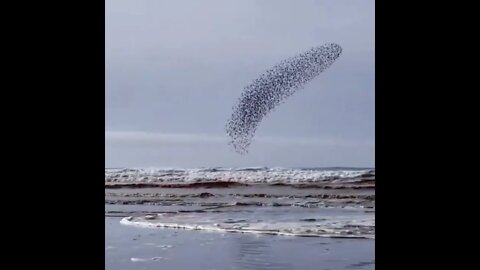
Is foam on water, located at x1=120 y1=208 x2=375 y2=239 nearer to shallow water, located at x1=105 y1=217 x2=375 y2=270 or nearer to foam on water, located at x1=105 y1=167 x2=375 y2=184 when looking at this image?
shallow water, located at x1=105 y1=217 x2=375 y2=270

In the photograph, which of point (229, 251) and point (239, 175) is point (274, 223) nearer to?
point (229, 251)

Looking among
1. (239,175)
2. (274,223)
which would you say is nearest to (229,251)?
(274,223)

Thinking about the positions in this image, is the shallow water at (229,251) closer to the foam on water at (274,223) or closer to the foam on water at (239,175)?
the foam on water at (274,223)

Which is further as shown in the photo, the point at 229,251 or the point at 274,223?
the point at 274,223

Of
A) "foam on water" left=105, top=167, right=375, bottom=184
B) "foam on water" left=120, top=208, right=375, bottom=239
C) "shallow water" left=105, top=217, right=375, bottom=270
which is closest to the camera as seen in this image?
"shallow water" left=105, top=217, right=375, bottom=270

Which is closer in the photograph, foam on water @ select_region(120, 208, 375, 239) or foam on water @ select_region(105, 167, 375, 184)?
foam on water @ select_region(120, 208, 375, 239)

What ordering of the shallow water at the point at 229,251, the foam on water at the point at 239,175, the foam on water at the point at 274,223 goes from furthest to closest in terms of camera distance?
the foam on water at the point at 239,175 < the foam on water at the point at 274,223 < the shallow water at the point at 229,251

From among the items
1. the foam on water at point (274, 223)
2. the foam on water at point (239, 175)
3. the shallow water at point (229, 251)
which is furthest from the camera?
the foam on water at point (239, 175)

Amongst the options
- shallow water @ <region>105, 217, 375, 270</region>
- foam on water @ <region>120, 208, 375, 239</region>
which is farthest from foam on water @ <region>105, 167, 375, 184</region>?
shallow water @ <region>105, 217, 375, 270</region>

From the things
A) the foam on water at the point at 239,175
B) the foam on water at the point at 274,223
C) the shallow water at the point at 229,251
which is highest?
the foam on water at the point at 239,175

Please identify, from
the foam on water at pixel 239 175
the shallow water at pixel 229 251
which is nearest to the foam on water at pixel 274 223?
the shallow water at pixel 229 251

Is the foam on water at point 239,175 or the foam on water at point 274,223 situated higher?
the foam on water at point 239,175
